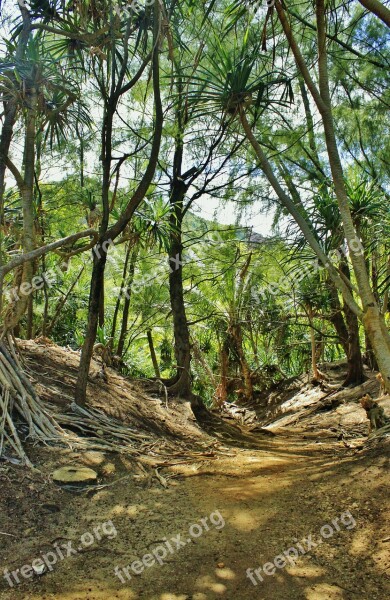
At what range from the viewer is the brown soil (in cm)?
213

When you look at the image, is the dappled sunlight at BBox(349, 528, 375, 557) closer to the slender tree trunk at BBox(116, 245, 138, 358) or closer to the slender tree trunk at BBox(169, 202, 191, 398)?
the slender tree trunk at BBox(169, 202, 191, 398)

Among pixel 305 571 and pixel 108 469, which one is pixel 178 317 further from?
pixel 305 571

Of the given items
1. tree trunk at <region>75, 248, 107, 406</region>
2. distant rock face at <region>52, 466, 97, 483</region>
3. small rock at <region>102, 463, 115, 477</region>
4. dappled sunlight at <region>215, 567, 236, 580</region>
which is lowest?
dappled sunlight at <region>215, 567, 236, 580</region>

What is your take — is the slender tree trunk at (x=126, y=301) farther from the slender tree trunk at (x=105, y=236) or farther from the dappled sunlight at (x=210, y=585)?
the dappled sunlight at (x=210, y=585)

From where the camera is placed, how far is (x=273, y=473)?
363 centimetres

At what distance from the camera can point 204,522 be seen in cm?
274

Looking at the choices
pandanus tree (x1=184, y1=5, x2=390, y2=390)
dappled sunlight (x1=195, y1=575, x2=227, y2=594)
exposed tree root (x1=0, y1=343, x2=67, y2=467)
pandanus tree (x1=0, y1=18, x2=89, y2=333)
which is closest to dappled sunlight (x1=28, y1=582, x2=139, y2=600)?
dappled sunlight (x1=195, y1=575, x2=227, y2=594)

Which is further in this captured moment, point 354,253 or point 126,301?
point 126,301

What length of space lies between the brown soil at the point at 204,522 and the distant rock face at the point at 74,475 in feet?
0.19

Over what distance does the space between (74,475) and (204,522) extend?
899 millimetres

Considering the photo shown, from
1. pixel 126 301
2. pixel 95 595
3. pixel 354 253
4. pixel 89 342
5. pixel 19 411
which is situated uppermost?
pixel 126 301

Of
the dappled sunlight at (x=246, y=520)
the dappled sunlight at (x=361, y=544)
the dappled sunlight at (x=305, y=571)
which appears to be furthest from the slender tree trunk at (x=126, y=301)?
the dappled sunlight at (x=305, y=571)

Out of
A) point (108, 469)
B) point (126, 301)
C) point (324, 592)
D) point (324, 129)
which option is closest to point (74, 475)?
point (108, 469)

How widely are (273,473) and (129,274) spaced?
232 inches
